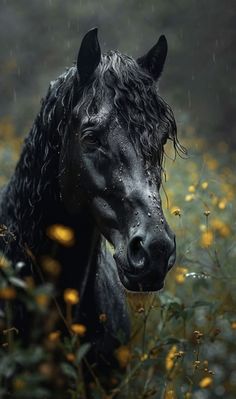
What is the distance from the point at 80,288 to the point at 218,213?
9.38ft

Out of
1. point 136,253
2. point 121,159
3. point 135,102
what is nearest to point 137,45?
point 135,102

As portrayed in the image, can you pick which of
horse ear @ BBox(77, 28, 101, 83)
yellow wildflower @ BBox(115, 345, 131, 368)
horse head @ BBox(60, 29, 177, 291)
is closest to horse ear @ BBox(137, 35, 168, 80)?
horse head @ BBox(60, 29, 177, 291)

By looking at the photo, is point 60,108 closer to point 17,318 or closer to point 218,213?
point 17,318

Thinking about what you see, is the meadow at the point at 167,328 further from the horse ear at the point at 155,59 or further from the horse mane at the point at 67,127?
the horse ear at the point at 155,59

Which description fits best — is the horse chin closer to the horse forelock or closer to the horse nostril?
the horse nostril

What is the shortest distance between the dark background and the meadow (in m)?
5.48

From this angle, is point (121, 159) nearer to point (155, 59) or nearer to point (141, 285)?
point (141, 285)

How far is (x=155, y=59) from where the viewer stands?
9.97ft

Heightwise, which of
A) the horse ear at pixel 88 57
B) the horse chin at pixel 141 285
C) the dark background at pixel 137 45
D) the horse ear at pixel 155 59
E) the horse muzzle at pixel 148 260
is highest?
the dark background at pixel 137 45

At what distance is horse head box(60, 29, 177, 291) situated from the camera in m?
2.33

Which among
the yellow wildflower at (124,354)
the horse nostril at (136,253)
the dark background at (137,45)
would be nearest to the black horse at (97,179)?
the horse nostril at (136,253)

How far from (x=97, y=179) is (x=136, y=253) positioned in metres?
0.44

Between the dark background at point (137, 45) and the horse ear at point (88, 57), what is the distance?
10.00 meters

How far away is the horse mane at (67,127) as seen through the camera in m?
2.62
